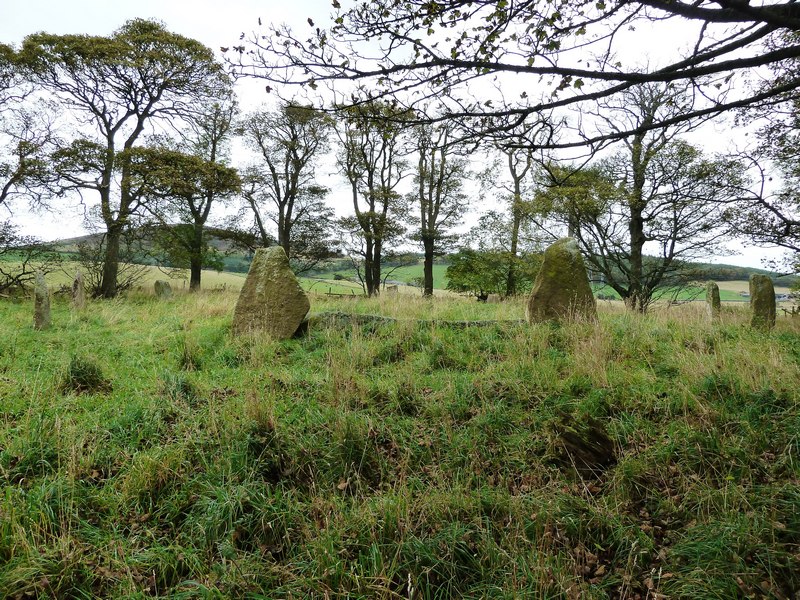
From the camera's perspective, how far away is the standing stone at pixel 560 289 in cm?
716

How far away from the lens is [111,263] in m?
14.2

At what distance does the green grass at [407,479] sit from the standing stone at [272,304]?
180 cm

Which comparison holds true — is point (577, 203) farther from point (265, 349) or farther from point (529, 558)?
point (529, 558)

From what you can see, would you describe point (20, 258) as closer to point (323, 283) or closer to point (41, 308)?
point (41, 308)

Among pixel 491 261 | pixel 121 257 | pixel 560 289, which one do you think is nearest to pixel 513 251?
Answer: pixel 491 261

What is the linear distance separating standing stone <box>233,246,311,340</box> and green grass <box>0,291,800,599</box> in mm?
1798

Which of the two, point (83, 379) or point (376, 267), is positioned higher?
point (376, 267)

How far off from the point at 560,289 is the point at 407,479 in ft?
17.9

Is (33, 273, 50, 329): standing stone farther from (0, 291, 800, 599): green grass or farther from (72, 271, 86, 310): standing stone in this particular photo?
(0, 291, 800, 599): green grass

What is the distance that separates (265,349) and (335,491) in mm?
3576

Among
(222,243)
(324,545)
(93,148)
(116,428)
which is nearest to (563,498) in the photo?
(324,545)

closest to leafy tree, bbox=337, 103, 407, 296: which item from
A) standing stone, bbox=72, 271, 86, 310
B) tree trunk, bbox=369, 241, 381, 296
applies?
tree trunk, bbox=369, 241, 381, 296

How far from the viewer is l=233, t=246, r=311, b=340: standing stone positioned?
274 inches

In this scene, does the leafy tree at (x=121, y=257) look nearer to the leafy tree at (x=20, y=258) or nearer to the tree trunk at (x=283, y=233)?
the leafy tree at (x=20, y=258)
